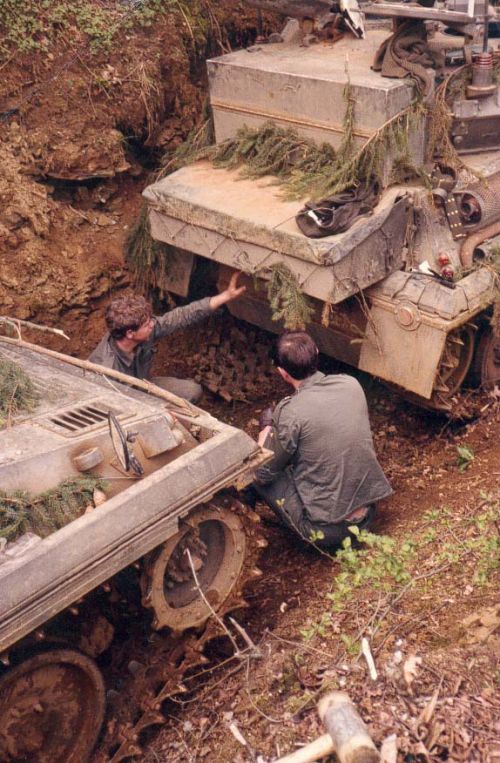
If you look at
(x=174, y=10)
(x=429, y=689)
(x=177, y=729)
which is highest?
(x=174, y=10)

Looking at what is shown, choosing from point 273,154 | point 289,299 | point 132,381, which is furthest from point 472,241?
point 132,381

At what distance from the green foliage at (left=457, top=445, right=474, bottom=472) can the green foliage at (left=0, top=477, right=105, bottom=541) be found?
2.72 meters

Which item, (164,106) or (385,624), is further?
(164,106)

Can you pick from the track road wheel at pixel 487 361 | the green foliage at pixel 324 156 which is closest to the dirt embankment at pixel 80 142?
the green foliage at pixel 324 156

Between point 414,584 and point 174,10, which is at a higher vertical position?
point 174,10

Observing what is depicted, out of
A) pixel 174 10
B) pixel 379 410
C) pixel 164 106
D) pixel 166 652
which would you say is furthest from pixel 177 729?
pixel 174 10

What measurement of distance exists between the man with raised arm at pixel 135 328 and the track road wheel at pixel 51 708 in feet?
6.41

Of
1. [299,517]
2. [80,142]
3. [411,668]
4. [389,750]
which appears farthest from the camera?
[80,142]

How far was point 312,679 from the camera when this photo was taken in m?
3.48

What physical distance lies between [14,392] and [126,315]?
1.12m

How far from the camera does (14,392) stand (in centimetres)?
406

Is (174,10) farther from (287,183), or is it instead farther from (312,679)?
(312,679)

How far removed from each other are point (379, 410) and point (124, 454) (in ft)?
10.5

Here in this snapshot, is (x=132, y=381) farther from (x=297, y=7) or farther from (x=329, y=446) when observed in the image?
(x=297, y=7)
